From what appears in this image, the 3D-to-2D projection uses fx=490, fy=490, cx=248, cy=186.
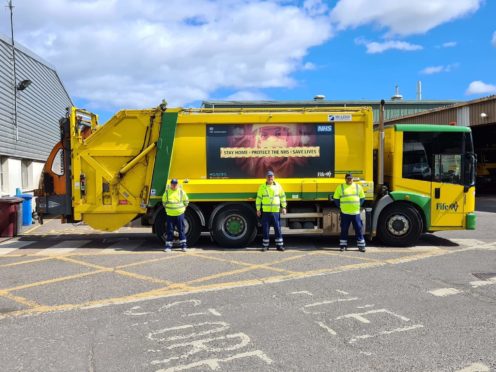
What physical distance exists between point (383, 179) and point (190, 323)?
664 centimetres

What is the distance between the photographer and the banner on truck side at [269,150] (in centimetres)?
1027

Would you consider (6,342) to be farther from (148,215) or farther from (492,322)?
(148,215)

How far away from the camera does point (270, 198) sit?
9.83 meters

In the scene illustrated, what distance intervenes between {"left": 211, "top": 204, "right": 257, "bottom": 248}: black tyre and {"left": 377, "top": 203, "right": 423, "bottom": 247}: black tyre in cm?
273

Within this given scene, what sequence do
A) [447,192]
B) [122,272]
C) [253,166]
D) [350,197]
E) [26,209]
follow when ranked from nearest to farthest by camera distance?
[122,272] → [350,197] → [447,192] → [253,166] → [26,209]

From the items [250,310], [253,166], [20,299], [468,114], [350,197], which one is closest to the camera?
[250,310]

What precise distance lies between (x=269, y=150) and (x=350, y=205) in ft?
6.65

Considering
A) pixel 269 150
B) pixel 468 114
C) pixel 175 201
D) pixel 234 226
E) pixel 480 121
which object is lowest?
pixel 234 226

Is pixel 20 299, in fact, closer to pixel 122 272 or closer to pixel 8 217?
pixel 122 272

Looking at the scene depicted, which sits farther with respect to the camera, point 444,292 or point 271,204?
point 271,204

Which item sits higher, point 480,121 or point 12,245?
point 480,121

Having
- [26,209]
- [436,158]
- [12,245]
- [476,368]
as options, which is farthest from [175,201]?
[26,209]

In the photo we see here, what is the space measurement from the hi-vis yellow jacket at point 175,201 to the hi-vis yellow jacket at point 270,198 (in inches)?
58.3

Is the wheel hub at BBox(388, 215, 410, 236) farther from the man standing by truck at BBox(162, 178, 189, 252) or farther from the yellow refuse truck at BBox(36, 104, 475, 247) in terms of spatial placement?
the man standing by truck at BBox(162, 178, 189, 252)
